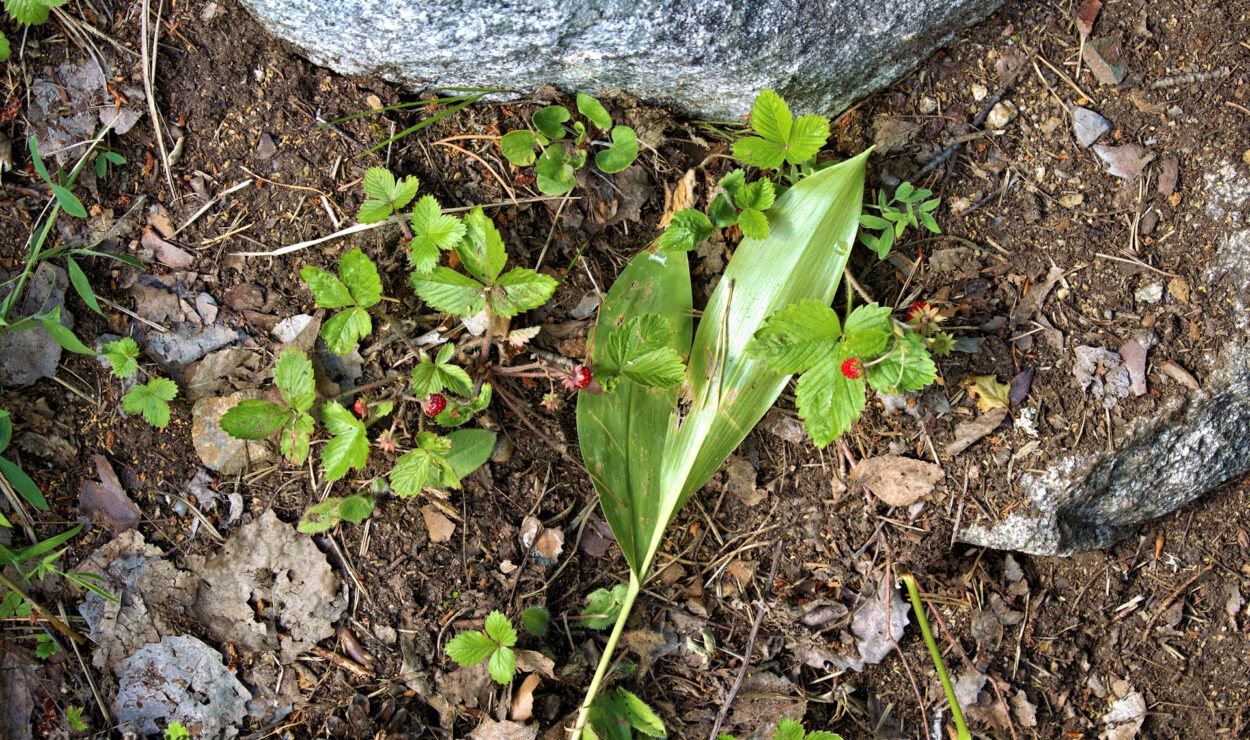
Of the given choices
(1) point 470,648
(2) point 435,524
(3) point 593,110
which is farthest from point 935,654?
(3) point 593,110

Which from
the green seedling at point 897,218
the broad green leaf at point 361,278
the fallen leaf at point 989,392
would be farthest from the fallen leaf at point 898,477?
the broad green leaf at point 361,278

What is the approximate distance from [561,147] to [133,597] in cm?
138

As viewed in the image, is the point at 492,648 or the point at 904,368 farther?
the point at 492,648

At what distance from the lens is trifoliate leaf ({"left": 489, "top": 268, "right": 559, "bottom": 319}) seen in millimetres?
1741

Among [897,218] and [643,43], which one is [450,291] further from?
[897,218]

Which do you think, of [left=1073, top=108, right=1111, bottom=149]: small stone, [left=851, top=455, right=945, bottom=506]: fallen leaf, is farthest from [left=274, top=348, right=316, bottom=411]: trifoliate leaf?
[left=1073, top=108, right=1111, bottom=149]: small stone

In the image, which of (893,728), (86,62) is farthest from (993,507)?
(86,62)

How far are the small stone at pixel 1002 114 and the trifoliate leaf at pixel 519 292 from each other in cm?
110

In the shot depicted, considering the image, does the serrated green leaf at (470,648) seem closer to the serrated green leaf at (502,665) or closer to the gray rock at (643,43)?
the serrated green leaf at (502,665)

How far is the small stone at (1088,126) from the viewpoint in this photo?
1.91 m


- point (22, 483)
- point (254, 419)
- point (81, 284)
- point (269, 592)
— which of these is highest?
point (81, 284)

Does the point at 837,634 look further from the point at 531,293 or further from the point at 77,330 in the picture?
the point at 77,330

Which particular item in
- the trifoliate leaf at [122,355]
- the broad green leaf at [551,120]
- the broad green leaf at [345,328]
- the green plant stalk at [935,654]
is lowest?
the green plant stalk at [935,654]

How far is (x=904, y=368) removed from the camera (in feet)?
5.63
